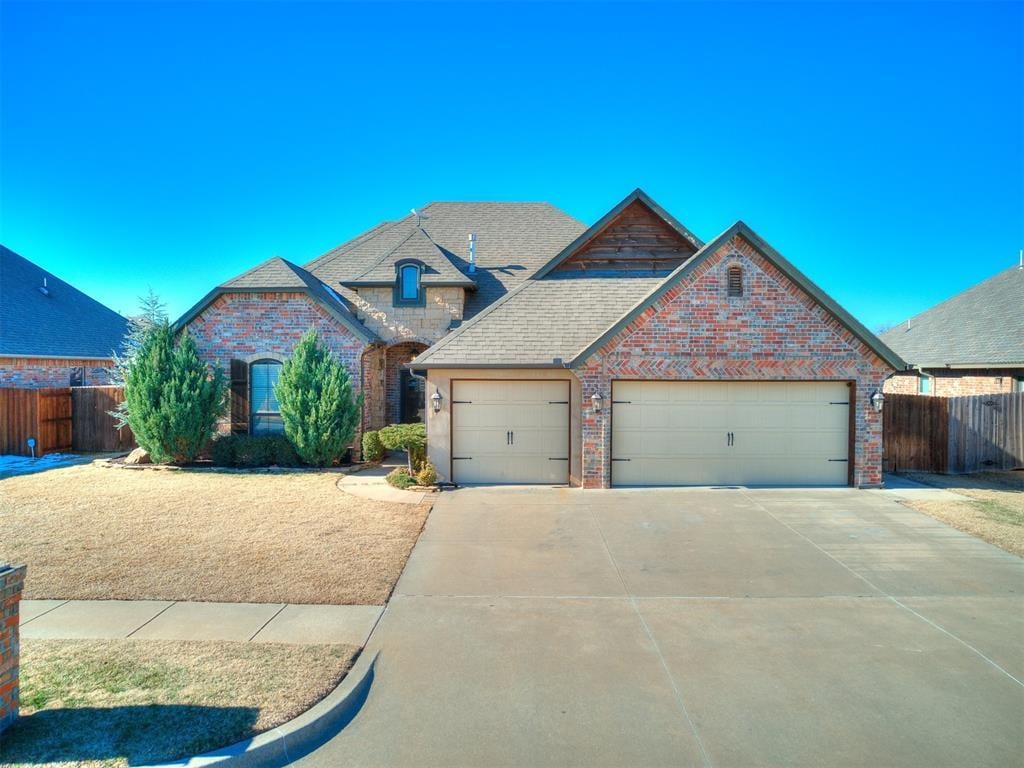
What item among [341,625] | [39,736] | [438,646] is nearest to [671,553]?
[438,646]

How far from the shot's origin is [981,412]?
13.6 metres

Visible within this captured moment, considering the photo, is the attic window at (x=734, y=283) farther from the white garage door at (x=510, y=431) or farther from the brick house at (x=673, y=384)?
the white garage door at (x=510, y=431)

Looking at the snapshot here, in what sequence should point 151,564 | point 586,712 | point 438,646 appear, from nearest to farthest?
point 586,712 → point 438,646 → point 151,564

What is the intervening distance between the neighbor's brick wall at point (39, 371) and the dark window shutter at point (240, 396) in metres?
10.7

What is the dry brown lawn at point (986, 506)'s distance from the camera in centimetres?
853

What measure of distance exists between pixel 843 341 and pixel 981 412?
210 inches

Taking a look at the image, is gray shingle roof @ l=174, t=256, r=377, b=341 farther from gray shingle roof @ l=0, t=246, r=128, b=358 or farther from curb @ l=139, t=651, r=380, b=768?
curb @ l=139, t=651, r=380, b=768

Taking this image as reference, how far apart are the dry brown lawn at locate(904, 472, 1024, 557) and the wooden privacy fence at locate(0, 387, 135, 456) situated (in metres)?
20.7

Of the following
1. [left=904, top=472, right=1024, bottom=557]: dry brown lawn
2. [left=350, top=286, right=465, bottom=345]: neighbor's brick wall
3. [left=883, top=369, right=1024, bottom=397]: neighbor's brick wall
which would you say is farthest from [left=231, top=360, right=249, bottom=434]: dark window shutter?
[left=883, top=369, right=1024, bottom=397]: neighbor's brick wall

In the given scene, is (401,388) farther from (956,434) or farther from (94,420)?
(956,434)

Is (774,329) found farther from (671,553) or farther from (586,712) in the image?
(586,712)

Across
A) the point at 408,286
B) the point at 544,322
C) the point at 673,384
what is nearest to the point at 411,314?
the point at 408,286

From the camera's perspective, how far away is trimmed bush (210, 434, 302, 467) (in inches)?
545

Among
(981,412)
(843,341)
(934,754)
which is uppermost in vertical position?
(843,341)
